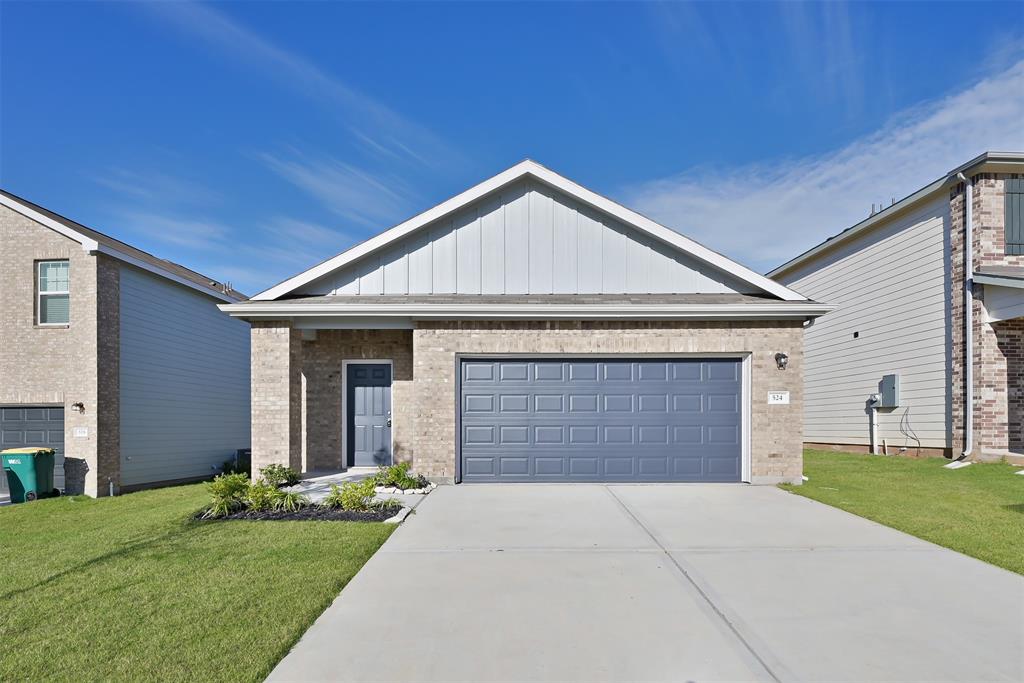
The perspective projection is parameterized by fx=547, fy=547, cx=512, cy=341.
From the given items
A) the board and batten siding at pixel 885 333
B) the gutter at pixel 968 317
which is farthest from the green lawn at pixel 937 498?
the board and batten siding at pixel 885 333

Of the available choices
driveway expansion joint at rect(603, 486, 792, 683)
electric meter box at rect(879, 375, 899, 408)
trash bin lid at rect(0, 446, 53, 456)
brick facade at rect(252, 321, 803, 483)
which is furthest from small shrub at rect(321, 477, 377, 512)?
electric meter box at rect(879, 375, 899, 408)

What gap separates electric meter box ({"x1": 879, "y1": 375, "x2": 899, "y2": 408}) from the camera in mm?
14328

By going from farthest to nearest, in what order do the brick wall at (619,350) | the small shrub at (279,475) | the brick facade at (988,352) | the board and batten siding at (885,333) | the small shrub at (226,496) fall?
the board and batten siding at (885,333) → the brick facade at (988,352) → the brick wall at (619,350) → the small shrub at (279,475) → the small shrub at (226,496)

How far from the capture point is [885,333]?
14938mm

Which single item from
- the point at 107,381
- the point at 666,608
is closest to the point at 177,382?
the point at 107,381

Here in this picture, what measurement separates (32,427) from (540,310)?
1079 cm

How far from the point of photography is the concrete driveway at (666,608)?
3.47m

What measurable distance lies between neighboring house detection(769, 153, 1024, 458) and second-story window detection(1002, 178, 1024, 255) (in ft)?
0.07

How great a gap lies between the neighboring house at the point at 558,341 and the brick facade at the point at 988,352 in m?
5.59

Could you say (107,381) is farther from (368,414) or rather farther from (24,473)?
(368,414)

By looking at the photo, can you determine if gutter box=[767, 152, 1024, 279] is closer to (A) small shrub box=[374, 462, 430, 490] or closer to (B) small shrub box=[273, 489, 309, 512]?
(A) small shrub box=[374, 462, 430, 490]

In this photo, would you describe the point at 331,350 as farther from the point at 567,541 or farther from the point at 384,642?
the point at 384,642

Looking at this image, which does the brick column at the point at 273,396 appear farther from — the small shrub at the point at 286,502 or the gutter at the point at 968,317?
the gutter at the point at 968,317

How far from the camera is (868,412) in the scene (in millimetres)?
15398
